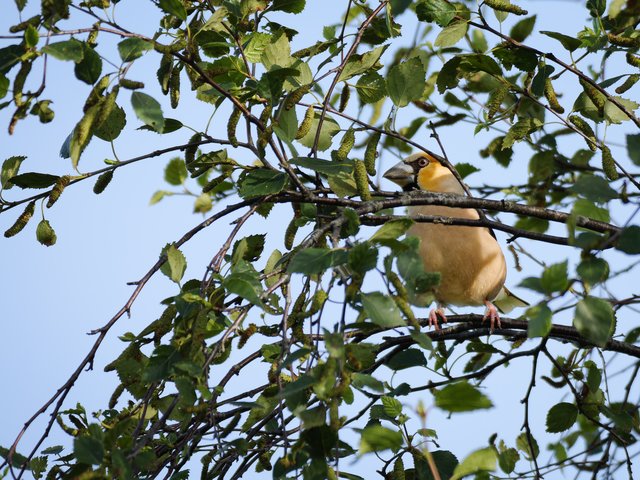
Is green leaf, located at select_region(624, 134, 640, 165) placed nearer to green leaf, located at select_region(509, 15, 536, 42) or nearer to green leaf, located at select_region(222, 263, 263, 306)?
green leaf, located at select_region(222, 263, 263, 306)

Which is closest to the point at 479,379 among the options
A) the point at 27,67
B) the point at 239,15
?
the point at 239,15

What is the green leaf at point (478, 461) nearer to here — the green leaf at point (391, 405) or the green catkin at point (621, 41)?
the green leaf at point (391, 405)

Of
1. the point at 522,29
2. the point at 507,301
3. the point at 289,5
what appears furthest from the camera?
the point at 507,301

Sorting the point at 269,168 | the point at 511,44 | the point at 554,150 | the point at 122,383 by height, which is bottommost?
the point at 122,383

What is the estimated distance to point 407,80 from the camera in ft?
9.46

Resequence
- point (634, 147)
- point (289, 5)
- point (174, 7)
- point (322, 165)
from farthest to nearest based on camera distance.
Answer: point (289, 5) → point (322, 165) → point (174, 7) → point (634, 147)

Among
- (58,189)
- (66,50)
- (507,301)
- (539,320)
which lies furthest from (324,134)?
(507,301)

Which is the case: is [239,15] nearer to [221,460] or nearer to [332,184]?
[332,184]

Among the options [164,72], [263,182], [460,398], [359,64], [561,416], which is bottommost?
[460,398]

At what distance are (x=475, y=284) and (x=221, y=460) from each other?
94.6 inches

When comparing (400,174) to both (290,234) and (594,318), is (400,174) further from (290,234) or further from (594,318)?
(594,318)

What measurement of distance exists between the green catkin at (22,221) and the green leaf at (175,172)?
141 cm

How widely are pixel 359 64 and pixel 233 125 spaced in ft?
1.97

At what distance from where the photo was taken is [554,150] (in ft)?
16.1
